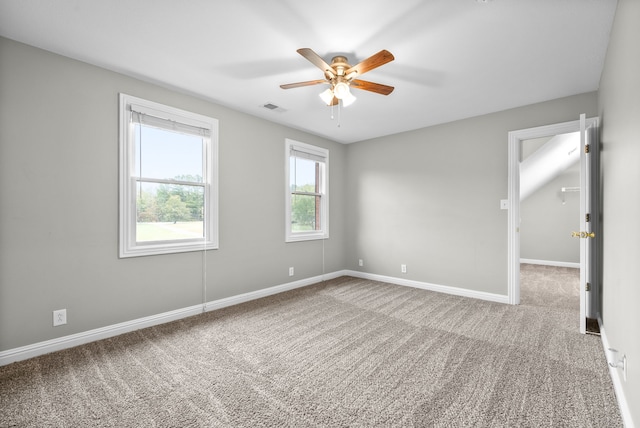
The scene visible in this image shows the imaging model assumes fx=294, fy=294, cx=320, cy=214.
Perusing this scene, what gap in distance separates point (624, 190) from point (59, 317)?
411cm

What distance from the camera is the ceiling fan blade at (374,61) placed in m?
2.02

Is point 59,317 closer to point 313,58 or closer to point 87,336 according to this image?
point 87,336

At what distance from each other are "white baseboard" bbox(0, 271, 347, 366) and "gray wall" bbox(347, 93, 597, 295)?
207 centimetres

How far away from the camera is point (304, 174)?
15.5ft

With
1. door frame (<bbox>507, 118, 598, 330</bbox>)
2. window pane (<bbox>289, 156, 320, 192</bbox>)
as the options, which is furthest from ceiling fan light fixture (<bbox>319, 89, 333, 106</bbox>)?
door frame (<bbox>507, 118, 598, 330</bbox>)

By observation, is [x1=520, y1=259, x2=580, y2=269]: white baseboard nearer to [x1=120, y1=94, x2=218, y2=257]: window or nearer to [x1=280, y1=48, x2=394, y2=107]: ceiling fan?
[x1=280, y1=48, x2=394, y2=107]: ceiling fan

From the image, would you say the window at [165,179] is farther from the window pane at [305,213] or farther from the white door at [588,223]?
the white door at [588,223]

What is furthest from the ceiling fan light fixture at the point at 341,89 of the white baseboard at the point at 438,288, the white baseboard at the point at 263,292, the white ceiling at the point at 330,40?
the white baseboard at the point at 438,288

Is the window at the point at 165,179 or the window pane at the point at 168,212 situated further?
the window pane at the point at 168,212

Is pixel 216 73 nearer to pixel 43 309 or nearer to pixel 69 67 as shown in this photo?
pixel 69 67

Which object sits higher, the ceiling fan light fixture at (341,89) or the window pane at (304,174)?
the ceiling fan light fixture at (341,89)

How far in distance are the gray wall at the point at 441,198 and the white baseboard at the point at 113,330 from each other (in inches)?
81.5

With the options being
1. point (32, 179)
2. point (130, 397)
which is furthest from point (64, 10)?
point (130, 397)

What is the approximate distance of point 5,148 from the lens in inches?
86.4
